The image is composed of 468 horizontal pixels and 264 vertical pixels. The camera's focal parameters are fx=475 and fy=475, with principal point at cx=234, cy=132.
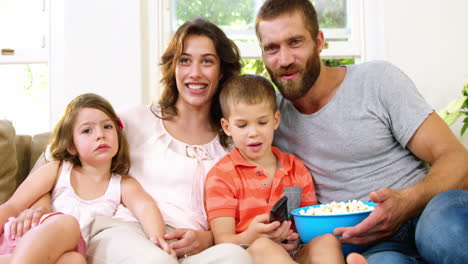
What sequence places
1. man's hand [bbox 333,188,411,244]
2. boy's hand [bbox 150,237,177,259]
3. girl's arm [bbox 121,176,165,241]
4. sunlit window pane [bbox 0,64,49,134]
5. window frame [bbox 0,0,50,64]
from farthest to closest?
sunlit window pane [bbox 0,64,49,134] → window frame [bbox 0,0,50,64] → girl's arm [bbox 121,176,165,241] → boy's hand [bbox 150,237,177,259] → man's hand [bbox 333,188,411,244]

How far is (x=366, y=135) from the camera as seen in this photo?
169 cm

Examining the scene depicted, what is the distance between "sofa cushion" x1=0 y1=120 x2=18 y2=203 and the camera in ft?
5.91

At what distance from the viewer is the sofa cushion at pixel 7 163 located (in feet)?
5.91

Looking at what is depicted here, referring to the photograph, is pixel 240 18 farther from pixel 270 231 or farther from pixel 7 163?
pixel 270 231

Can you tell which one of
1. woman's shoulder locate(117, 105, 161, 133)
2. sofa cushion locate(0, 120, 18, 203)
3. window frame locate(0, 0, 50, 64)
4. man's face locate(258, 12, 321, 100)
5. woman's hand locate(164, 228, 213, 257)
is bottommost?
woman's hand locate(164, 228, 213, 257)

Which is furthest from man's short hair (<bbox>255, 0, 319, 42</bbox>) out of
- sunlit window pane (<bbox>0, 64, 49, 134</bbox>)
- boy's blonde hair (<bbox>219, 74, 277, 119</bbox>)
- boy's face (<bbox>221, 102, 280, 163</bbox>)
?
sunlit window pane (<bbox>0, 64, 49, 134</bbox>)

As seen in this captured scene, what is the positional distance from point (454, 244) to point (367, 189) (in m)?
0.52

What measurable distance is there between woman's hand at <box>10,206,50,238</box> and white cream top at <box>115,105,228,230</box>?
0.29 m

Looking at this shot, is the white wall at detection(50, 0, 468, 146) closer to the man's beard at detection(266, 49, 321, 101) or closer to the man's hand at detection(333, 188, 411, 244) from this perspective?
the man's beard at detection(266, 49, 321, 101)

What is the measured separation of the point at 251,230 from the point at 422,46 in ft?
6.02

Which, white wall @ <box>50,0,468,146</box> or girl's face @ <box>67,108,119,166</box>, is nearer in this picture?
girl's face @ <box>67,108,119,166</box>

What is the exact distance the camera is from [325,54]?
2855mm

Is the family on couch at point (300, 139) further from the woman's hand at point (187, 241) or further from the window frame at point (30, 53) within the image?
the window frame at point (30, 53)

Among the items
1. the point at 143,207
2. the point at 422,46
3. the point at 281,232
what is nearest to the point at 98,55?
the point at 143,207
